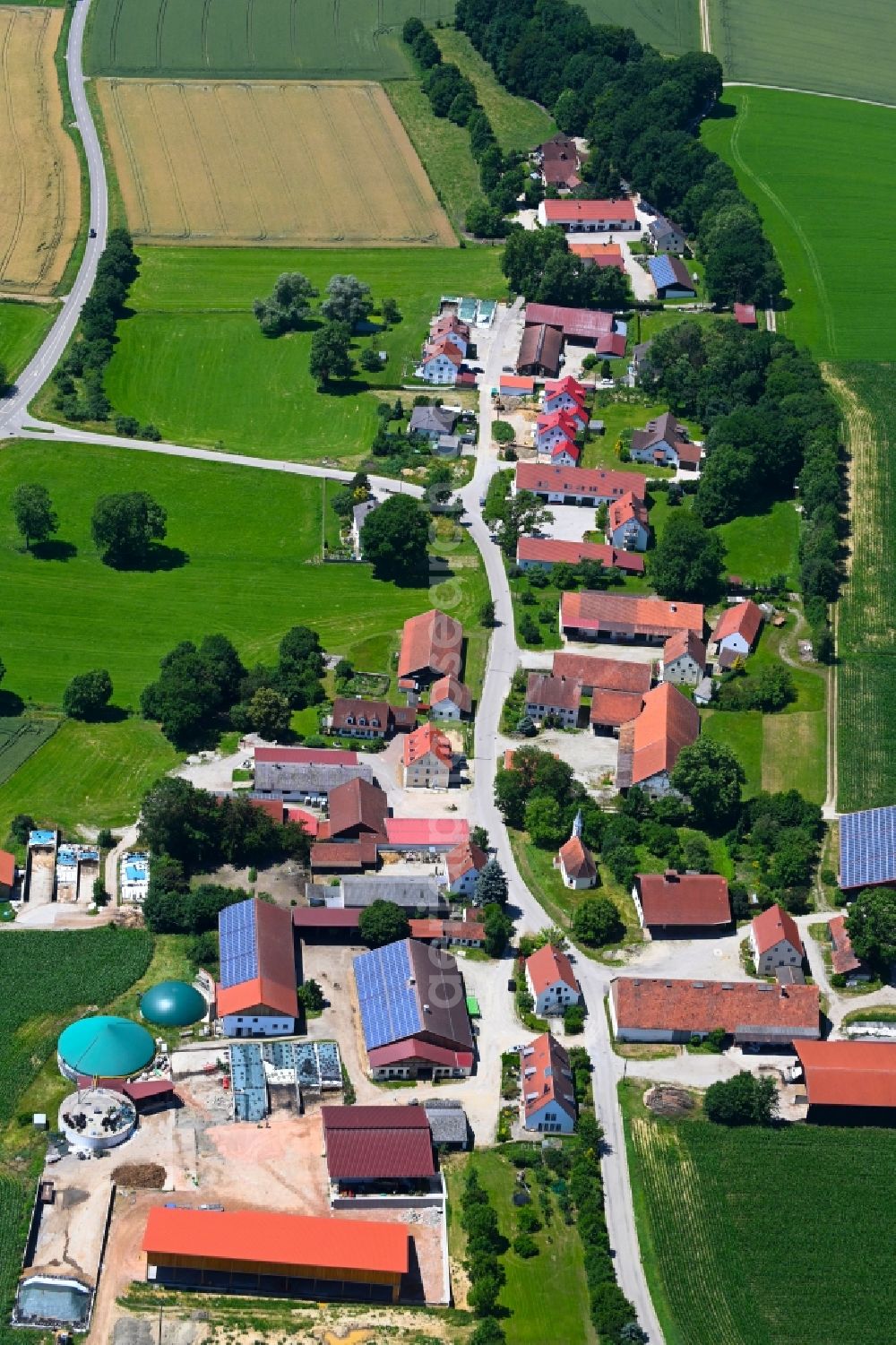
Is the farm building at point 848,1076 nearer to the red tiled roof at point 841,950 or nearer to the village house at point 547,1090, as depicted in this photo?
the red tiled roof at point 841,950

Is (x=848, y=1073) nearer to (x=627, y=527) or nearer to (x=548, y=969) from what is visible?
(x=548, y=969)

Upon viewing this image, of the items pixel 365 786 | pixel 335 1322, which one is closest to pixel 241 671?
pixel 365 786

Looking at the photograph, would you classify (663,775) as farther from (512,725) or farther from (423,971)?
(423,971)

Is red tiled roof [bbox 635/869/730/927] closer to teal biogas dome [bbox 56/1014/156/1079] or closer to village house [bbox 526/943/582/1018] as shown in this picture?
village house [bbox 526/943/582/1018]

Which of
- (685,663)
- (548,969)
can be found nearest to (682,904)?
(548,969)

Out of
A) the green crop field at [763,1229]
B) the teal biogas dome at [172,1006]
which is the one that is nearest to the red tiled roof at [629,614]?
the green crop field at [763,1229]

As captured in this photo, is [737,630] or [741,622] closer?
[737,630]

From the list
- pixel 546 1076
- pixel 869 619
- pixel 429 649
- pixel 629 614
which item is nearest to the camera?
pixel 546 1076
